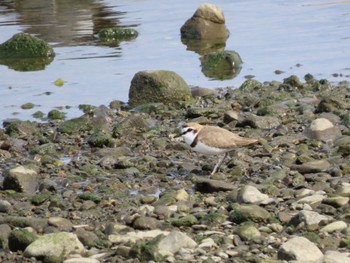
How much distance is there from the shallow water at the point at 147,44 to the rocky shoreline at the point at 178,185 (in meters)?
2.00

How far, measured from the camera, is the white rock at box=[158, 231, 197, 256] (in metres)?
9.29

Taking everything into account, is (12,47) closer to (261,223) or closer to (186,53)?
(186,53)

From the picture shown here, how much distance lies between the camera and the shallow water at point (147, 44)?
64.5ft

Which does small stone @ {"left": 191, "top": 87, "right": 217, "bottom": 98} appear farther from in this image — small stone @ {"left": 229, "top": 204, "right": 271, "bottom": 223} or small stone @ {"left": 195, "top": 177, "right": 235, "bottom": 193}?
small stone @ {"left": 229, "top": 204, "right": 271, "bottom": 223}

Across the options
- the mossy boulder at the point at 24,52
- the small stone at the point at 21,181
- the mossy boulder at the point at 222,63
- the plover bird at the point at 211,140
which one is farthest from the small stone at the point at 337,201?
the mossy boulder at the point at 24,52

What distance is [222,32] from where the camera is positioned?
83.7ft

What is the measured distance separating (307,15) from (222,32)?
343 cm

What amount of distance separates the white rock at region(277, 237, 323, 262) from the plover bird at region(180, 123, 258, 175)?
3.62 meters

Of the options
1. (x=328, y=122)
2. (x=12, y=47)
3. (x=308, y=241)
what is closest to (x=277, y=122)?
(x=328, y=122)

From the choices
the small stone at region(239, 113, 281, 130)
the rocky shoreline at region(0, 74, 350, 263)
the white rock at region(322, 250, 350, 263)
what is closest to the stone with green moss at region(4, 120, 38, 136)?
the rocky shoreline at region(0, 74, 350, 263)

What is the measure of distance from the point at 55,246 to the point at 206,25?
16.9m

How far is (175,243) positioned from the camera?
935 cm

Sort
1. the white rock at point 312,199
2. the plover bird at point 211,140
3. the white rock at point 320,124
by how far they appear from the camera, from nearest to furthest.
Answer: the white rock at point 312,199 < the plover bird at point 211,140 < the white rock at point 320,124

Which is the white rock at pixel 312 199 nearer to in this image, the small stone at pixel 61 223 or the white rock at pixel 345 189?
the white rock at pixel 345 189
